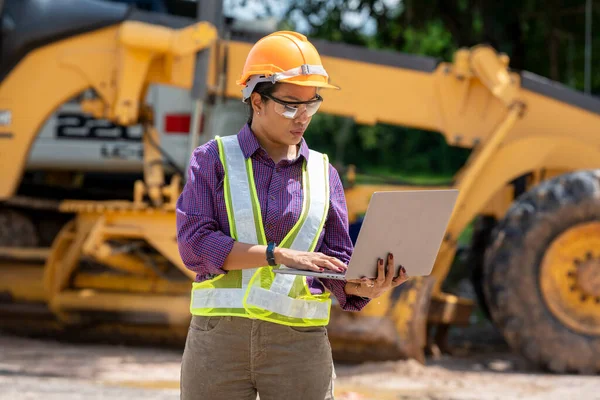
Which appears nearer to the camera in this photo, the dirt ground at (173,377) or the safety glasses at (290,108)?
the safety glasses at (290,108)

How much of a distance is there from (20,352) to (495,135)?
13.1 feet

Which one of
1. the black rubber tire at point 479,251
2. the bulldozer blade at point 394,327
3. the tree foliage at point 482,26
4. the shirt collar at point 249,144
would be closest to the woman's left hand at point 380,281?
the shirt collar at point 249,144

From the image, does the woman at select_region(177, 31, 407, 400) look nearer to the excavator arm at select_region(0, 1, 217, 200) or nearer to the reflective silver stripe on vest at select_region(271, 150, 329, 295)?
the reflective silver stripe on vest at select_region(271, 150, 329, 295)

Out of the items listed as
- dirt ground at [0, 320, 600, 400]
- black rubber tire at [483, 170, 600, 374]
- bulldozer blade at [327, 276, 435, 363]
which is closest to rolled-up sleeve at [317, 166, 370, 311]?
dirt ground at [0, 320, 600, 400]

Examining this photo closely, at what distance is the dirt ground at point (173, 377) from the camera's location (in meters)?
6.61

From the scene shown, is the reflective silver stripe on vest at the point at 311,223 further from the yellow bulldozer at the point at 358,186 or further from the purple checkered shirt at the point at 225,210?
the yellow bulldozer at the point at 358,186

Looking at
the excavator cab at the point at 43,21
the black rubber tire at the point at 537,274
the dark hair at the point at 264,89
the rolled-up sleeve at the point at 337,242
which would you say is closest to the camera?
the dark hair at the point at 264,89

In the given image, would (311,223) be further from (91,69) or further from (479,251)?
(479,251)

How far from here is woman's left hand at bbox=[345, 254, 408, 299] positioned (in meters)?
3.00

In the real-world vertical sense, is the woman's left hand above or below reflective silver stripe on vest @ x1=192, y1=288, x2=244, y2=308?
above

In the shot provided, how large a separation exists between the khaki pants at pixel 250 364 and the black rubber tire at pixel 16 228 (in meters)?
8.03

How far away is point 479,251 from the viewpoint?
9594mm

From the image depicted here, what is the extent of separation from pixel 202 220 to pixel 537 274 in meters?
5.19

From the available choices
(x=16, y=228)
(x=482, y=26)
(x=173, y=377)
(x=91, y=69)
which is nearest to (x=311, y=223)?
(x=173, y=377)
